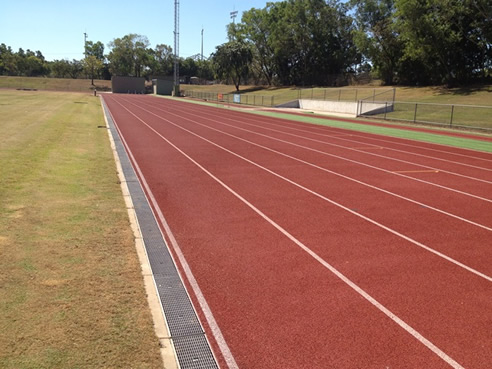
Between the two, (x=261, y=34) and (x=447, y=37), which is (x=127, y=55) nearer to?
(x=261, y=34)

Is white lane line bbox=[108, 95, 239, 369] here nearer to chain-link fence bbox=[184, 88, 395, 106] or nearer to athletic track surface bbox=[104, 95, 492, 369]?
athletic track surface bbox=[104, 95, 492, 369]

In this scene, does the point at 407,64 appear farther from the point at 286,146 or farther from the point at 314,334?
the point at 314,334

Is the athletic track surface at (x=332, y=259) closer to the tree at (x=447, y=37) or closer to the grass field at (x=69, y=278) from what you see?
the grass field at (x=69, y=278)

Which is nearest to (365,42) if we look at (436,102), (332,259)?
(436,102)

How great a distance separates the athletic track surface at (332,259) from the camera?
3779 mm

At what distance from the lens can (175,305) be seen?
170 inches

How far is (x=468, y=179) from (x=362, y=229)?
632 cm

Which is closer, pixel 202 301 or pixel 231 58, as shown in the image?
pixel 202 301

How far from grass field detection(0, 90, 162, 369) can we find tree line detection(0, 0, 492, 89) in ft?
155

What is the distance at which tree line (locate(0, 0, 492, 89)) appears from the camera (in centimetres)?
4694

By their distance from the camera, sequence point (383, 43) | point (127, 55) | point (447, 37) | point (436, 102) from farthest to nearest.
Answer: point (127, 55) → point (383, 43) → point (447, 37) → point (436, 102)

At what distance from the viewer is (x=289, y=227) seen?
7023mm

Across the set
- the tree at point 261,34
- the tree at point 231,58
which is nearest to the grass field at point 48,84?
the tree at point 231,58

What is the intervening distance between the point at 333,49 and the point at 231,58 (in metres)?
20.3
